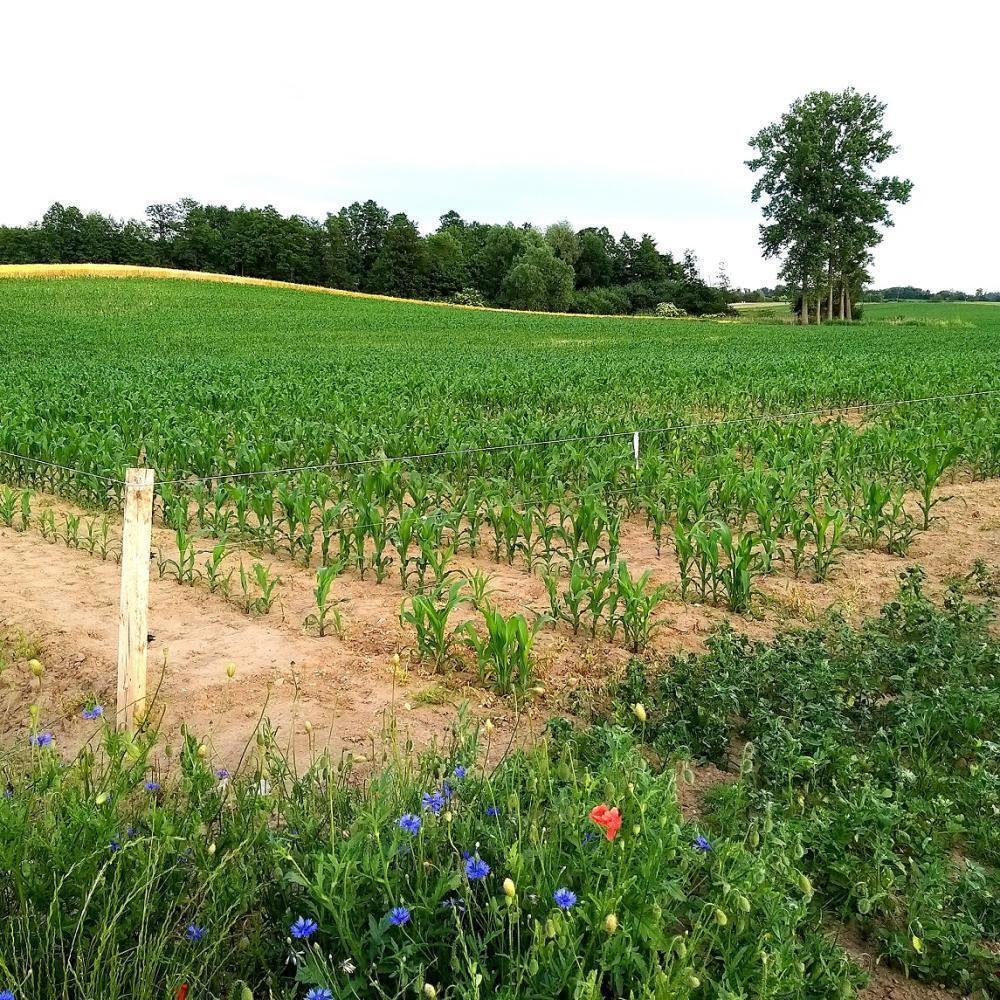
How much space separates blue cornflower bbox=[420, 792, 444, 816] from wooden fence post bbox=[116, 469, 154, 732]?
224cm

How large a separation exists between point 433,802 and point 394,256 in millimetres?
98294

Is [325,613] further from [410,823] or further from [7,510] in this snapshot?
[7,510]

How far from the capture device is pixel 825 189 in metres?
61.3

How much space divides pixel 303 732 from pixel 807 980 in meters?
2.95

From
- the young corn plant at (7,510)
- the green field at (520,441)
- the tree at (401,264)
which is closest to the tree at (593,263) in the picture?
the tree at (401,264)

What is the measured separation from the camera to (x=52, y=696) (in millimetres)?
5164

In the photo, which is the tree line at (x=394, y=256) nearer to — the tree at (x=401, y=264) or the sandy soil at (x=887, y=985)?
the tree at (x=401, y=264)

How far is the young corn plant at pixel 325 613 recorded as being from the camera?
19.4 ft

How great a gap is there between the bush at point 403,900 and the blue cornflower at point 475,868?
0.01 meters

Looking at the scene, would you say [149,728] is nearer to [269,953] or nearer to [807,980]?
[269,953]

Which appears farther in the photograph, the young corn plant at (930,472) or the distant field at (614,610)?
the young corn plant at (930,472)

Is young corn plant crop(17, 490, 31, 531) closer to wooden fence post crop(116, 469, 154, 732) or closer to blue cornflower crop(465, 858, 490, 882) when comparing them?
wooden fence post crop(116, 469, 154, 732)

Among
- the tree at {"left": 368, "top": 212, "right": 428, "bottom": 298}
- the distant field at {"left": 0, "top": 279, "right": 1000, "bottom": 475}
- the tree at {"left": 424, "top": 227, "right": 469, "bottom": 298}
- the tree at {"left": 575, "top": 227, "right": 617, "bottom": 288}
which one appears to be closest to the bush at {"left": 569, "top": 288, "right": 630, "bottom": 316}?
the tree at {"left": 575, "top": 227, "right": 617, "bottom": 288}

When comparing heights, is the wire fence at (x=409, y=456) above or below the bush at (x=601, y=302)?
below
